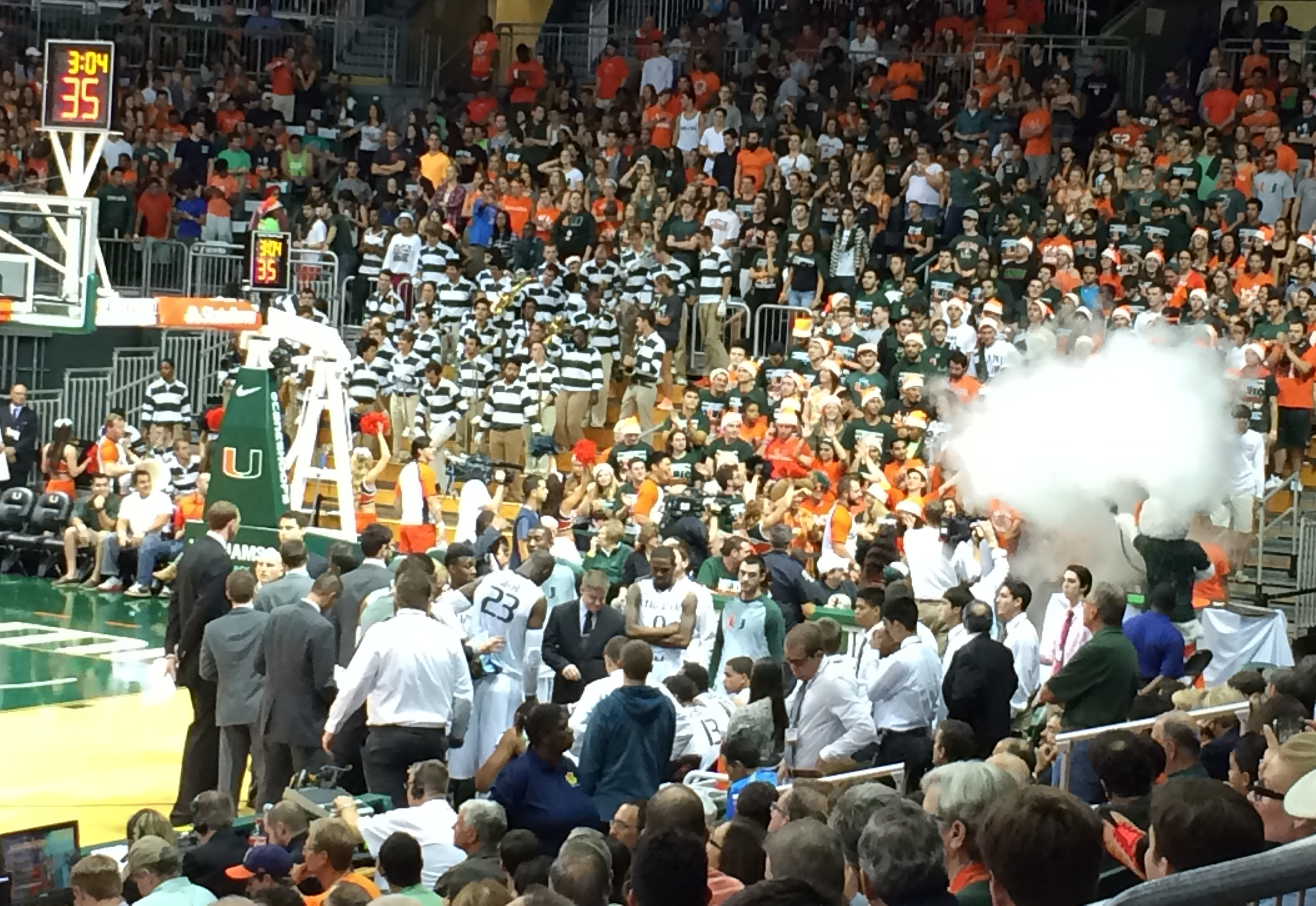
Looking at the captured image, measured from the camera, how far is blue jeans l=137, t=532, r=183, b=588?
20.5 metres

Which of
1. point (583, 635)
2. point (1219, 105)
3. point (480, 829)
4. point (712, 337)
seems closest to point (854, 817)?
point (480, 829)

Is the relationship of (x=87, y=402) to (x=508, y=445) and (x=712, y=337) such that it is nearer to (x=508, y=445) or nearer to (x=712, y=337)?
(x=508, y=445)

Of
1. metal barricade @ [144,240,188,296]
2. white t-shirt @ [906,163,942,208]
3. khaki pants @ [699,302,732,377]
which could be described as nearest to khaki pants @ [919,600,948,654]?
khaki pants @ [699,302,732,377]

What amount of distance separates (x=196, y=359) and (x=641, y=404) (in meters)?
6.31

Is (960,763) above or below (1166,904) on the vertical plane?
below

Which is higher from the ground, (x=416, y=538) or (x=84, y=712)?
(x=416, y=538)

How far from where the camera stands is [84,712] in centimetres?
1545

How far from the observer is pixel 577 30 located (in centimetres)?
3244

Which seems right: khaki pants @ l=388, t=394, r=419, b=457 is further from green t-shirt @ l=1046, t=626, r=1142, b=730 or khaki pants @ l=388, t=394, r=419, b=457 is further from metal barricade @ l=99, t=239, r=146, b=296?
green t-shirt @ l=1046, t=626, r=1142, b=730

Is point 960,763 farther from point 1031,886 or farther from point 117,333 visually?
point 117,333

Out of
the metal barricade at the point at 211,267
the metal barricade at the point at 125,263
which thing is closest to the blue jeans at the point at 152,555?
the metal barricade at the point at 211,267

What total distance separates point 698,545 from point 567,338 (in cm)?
738

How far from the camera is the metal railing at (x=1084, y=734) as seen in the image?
9234 mm

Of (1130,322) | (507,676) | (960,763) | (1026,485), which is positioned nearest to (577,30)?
(1130,322)
